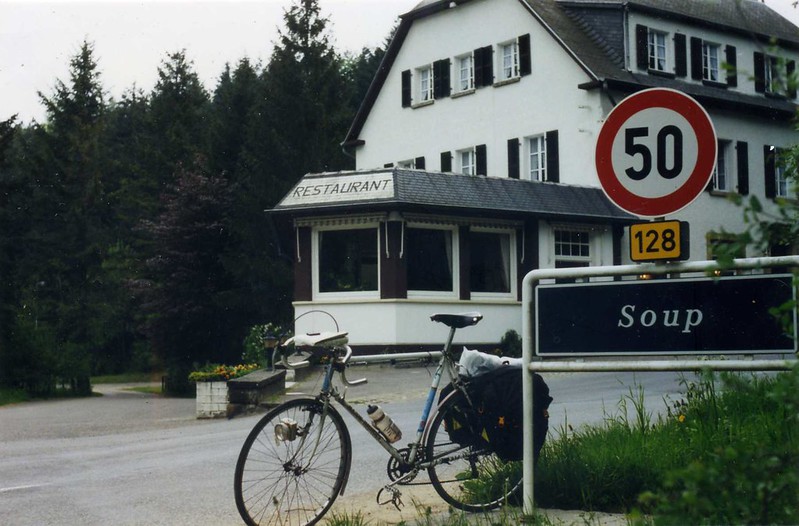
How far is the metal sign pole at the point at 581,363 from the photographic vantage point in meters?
5.24

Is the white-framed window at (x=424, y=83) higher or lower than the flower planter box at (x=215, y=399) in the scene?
higher

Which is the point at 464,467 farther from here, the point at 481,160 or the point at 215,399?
the point at 481,160

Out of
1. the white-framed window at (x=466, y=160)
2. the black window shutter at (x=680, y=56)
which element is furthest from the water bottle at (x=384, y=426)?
the black window shutter at (x=680, y=56)

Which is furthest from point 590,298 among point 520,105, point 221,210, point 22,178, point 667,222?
point 22,178

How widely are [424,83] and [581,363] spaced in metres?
30.5

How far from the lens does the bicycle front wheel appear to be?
6.04 meters

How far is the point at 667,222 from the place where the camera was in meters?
5.66

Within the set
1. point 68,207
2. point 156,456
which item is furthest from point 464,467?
point 68,207

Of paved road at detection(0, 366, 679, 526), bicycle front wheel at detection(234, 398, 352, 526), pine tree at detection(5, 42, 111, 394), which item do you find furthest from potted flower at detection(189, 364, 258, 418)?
pine tree at detection(5, 42, 111, 394)

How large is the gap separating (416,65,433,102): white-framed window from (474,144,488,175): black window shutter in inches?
105

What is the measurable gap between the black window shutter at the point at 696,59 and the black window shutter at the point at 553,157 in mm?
5529

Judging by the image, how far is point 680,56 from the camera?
110 feet

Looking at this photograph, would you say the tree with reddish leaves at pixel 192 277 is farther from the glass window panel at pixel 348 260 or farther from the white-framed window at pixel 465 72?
the glass window panel at pixel 348 260

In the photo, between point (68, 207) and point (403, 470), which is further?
point (68, 207)
